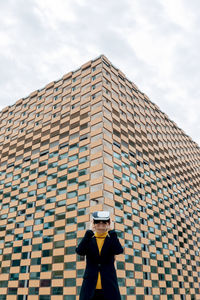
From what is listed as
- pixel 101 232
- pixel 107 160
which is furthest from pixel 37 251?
pixel 101 232

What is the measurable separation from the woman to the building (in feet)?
45.4

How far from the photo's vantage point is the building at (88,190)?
1866cm

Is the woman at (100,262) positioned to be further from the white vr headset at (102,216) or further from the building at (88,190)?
the building at (88,190)

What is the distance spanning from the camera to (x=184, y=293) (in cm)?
2369

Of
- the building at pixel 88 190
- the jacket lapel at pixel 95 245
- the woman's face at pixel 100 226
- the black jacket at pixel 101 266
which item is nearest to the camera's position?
the black jacket at pixel 101 266

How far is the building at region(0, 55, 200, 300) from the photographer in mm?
18656

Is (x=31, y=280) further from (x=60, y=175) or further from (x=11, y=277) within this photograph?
(x=60, y=175)

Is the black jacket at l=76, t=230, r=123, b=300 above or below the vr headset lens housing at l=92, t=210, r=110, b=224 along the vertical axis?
below

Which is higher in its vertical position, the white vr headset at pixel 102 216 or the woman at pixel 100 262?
the white vr headset at pixel 102 216

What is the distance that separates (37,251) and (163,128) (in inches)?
824

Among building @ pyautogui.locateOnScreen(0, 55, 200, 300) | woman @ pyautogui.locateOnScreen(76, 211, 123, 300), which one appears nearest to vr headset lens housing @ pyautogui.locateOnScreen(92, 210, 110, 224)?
woman @ pyautogui.locateOnScreen(76, 211, 123, 300)

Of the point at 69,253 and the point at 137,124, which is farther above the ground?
the point at 137,124

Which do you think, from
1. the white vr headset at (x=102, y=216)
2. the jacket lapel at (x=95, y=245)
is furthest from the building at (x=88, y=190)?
→ the white vr headset at (x=102, y=216)

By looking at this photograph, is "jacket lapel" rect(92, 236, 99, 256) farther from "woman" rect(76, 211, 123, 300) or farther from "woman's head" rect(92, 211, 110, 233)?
"woman's head" rect(92, 211, 110, 233)
